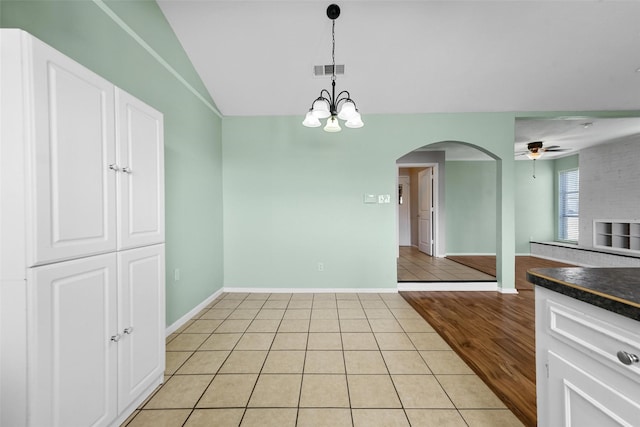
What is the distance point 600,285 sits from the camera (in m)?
0.89

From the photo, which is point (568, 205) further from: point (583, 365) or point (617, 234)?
point (583, 365)

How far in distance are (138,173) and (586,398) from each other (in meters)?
2.31

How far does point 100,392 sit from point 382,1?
12.0 feet

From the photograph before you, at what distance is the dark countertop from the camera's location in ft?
2.42

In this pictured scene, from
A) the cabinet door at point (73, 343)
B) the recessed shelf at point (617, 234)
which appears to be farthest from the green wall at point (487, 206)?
the cabinet door at point (73, 343)

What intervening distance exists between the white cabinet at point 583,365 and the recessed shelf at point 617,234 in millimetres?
6390


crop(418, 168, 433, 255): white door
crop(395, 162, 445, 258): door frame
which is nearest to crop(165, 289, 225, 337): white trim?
crop(395, 162, 445, 258): door frame

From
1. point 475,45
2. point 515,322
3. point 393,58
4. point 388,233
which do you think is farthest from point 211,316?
point 475,45

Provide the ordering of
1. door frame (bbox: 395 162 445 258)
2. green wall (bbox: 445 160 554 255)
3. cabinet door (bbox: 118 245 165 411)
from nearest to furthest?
cabinet door (bbox: 118 245 165 411) < door frame (bbox: 395 162 445 258) < green wall (bbox: 445 160 554 255)

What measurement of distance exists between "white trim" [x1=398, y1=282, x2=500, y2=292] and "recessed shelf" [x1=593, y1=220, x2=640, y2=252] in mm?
3602

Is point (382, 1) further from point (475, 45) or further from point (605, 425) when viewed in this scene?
point (605, 425)

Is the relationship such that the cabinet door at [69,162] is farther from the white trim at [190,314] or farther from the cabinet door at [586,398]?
the cabinet door at [586,398]

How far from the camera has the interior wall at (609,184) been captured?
16.1ft

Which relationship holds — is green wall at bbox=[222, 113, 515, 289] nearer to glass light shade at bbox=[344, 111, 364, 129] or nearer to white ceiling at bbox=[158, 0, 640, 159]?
white ceiling at bbox=[158, 0, 640, 159]
